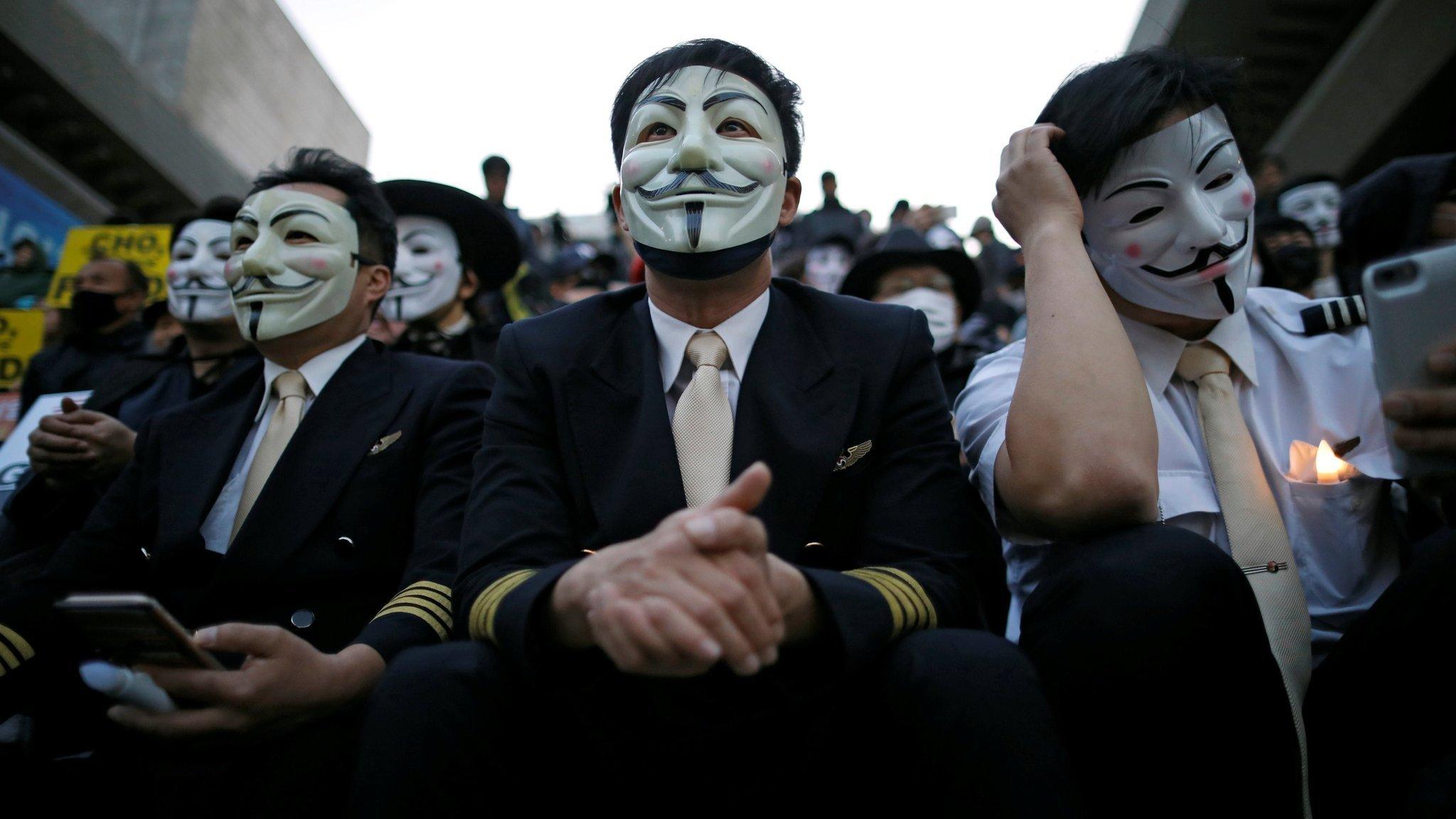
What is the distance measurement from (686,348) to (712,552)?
927 mm

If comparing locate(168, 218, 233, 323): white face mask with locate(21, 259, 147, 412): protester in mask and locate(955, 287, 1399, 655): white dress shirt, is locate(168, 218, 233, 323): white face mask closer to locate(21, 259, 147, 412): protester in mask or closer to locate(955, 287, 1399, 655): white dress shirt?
locate(21, 259, 147, 412): protester in mask

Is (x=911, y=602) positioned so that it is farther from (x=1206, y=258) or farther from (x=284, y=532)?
(x=284, y=532)

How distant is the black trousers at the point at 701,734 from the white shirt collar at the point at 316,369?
159 centimetres

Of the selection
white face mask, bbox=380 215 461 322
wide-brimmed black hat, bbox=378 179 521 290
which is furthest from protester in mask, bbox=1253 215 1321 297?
white face mask, bbox=380 215 461 322

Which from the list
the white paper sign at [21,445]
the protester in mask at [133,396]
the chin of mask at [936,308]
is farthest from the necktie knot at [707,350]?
the white paper sign at [21,445]

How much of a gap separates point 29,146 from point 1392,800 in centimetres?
1606

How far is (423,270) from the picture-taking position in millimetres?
5004

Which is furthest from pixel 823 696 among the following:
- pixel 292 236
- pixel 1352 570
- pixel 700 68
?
pixel 292 236

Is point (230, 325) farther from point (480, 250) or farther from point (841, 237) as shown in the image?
point (841, 237)

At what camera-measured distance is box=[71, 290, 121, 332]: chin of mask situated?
5641mm

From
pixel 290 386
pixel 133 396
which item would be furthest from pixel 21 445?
pixel 290 386

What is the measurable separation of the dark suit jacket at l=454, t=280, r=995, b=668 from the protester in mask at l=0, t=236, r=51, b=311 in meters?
7.77

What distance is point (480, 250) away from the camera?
522 cm

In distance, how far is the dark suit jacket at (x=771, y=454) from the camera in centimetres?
198
